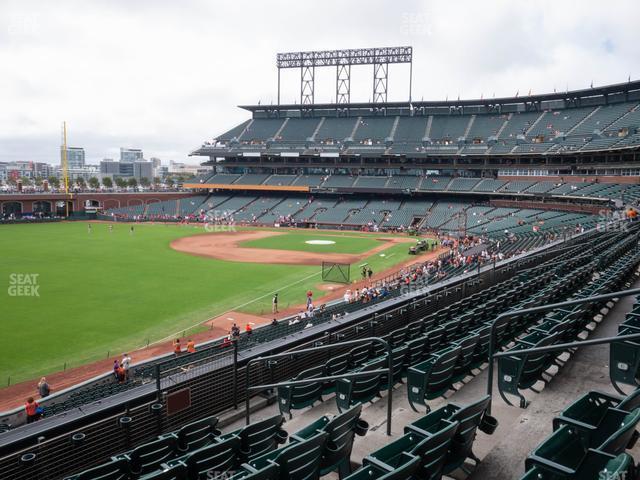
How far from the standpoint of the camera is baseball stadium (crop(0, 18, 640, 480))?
5.98 m

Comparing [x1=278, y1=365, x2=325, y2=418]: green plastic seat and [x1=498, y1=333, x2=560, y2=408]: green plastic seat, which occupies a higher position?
[x1=498, y1=333, x2=560, y2=408]: green plastic seat

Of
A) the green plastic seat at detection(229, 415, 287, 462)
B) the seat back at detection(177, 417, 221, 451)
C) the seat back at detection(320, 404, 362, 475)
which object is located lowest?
the seat back at detection(177, 417, 221, 451)

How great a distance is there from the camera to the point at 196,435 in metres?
7.36

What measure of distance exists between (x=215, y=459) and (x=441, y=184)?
7662 cm

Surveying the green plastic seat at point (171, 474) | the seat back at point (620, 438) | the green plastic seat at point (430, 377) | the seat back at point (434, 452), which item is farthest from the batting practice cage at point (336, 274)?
the seat back at point (620, 438)

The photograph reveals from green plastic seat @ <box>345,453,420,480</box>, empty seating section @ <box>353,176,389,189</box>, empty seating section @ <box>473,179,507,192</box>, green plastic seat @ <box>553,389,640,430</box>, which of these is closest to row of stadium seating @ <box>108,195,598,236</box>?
empty seating section @ <box>353,176,389,189</box>

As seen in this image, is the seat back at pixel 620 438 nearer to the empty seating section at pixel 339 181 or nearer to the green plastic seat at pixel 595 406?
the green plastic seat at pixel 595 406

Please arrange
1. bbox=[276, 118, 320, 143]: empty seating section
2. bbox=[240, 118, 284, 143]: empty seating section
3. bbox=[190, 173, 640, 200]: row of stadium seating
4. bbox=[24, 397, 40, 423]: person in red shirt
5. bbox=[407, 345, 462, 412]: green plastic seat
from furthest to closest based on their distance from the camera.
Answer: bbox=[240, 118, 284, 143]: empty seating section < bbox=[276, 118, 320, 143]: empty seating section < bbox=[190, 173, 640, 200]: row of stadium seating < bbox=[24, 397, 40, 423]: person in red shirt < bbox=[407, 345, 462, 412]: green plastic seat

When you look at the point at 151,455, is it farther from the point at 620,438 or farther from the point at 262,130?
the point at 262,130

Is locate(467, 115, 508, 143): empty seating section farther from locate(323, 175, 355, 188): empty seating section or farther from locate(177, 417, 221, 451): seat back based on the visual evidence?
locate(177, 417, 221, 451): seat back

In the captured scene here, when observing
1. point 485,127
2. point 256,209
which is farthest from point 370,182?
point 485,127

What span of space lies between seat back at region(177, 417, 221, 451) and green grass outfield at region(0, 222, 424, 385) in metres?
15.0

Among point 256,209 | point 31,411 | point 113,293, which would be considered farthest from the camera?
point 256,209

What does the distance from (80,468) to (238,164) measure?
92.3 metres
